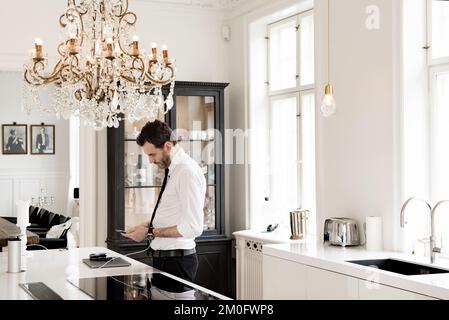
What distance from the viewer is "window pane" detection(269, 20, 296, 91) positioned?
196 inches

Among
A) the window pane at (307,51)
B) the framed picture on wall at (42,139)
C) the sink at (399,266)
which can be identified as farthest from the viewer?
the framed picture on wall at (42,139)

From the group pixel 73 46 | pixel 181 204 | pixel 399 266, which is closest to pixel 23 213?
pixel 181 204

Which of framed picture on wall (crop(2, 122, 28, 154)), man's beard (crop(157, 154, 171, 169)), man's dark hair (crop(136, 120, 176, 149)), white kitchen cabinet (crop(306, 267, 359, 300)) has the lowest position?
white kitchen cabinet (crop(306, 267, 359, 300))

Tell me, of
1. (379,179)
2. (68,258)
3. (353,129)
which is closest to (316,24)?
(353,129)

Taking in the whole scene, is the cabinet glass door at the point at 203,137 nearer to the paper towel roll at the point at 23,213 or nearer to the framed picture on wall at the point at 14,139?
the paper towel roll at the point at 23,213

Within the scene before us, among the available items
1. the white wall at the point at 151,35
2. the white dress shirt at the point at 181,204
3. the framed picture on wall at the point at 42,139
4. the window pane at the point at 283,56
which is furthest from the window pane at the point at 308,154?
the framed picture on wall at the point at 42,139

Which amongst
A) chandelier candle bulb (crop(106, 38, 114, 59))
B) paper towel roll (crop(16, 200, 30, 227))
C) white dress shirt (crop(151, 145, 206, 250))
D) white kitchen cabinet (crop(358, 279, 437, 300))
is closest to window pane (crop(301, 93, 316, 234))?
white dress shirt (crop(151, 145, 206, 250))

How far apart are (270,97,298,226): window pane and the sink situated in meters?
1.51

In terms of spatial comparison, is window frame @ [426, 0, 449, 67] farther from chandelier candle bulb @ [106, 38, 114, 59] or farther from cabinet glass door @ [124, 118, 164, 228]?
cabinet glass door @ [124, 118, 164, 228]

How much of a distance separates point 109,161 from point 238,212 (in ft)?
3.63

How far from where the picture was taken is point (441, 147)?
3.57 metres

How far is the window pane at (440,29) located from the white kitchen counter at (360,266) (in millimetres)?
1092

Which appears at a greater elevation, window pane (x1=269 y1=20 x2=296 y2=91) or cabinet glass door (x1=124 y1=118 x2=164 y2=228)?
window pane (x1=269 y1=20 x2=296 y2=91)

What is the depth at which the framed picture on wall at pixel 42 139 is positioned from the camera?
9734 millimetres
